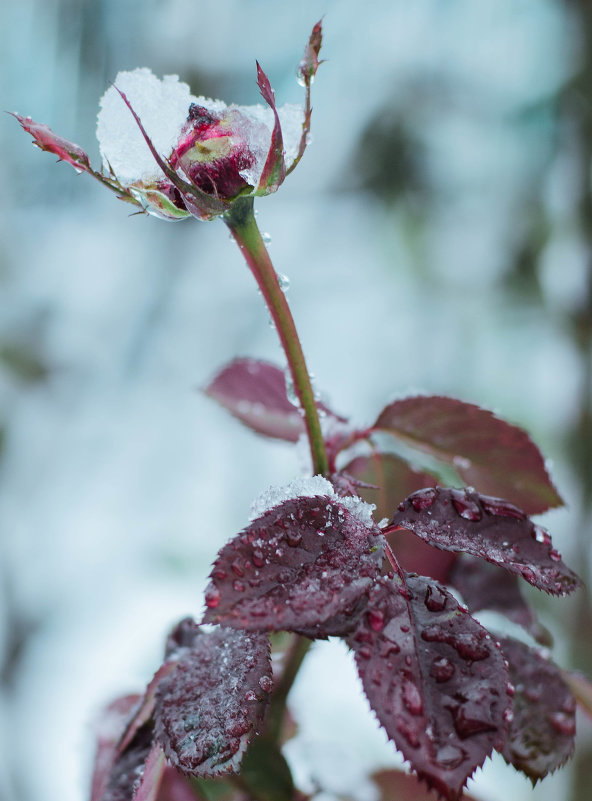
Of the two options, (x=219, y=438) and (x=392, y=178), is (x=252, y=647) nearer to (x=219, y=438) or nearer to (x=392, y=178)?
(x=219, y=438)

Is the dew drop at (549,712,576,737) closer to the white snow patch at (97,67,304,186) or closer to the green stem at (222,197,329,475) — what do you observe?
the green stem at (222,197,329,475)

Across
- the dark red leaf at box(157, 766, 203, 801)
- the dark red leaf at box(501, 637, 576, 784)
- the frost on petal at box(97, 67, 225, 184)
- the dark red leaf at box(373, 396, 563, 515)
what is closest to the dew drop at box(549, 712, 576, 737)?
the dark red leaf at box(501, 637, 576, 784)

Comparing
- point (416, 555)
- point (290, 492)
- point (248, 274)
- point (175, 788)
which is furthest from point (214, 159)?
point (248, 274)

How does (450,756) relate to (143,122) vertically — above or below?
below

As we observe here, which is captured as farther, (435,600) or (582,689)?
(582,689)

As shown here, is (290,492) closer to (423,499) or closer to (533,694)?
(423,499)

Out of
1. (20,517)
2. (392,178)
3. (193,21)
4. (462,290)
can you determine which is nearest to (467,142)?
(392,178)
